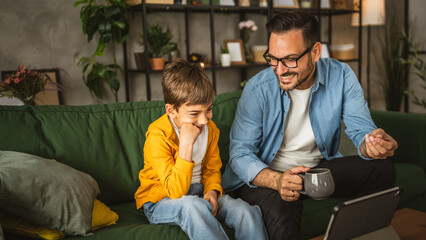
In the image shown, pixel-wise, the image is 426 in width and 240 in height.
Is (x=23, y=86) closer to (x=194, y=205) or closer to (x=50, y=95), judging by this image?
(x=50, y=95)

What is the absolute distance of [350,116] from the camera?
184 centimetres

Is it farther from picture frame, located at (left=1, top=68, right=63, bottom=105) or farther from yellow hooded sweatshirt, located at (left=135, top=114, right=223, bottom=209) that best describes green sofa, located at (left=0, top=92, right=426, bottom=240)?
picture frame, located at (left=1, top=68, right=63, bottom=105)

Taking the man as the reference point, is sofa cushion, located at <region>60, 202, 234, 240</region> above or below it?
below

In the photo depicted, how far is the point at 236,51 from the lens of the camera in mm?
4047

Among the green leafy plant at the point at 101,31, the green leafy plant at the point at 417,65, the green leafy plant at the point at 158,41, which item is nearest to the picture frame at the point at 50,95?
the green leafy plant at the point at 101,31

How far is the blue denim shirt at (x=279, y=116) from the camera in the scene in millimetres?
1746

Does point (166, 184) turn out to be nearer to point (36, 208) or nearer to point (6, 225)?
point (36, 208)

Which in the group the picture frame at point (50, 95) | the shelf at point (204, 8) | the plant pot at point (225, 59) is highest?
the shelf at point (204, 8)

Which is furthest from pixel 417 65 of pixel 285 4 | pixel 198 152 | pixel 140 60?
pixel 198 152

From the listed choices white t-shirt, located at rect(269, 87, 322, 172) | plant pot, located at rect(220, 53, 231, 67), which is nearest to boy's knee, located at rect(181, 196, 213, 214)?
white t-shirt, located at rect(269, 87, 322, 172)

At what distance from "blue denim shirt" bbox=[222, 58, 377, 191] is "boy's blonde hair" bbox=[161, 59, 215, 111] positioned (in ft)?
0.98

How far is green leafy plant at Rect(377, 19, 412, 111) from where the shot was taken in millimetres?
4586

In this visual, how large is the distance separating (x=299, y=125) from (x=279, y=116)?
0.40ft

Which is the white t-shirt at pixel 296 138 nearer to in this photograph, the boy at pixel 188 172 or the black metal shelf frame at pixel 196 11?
the boy at pixel 188 172
